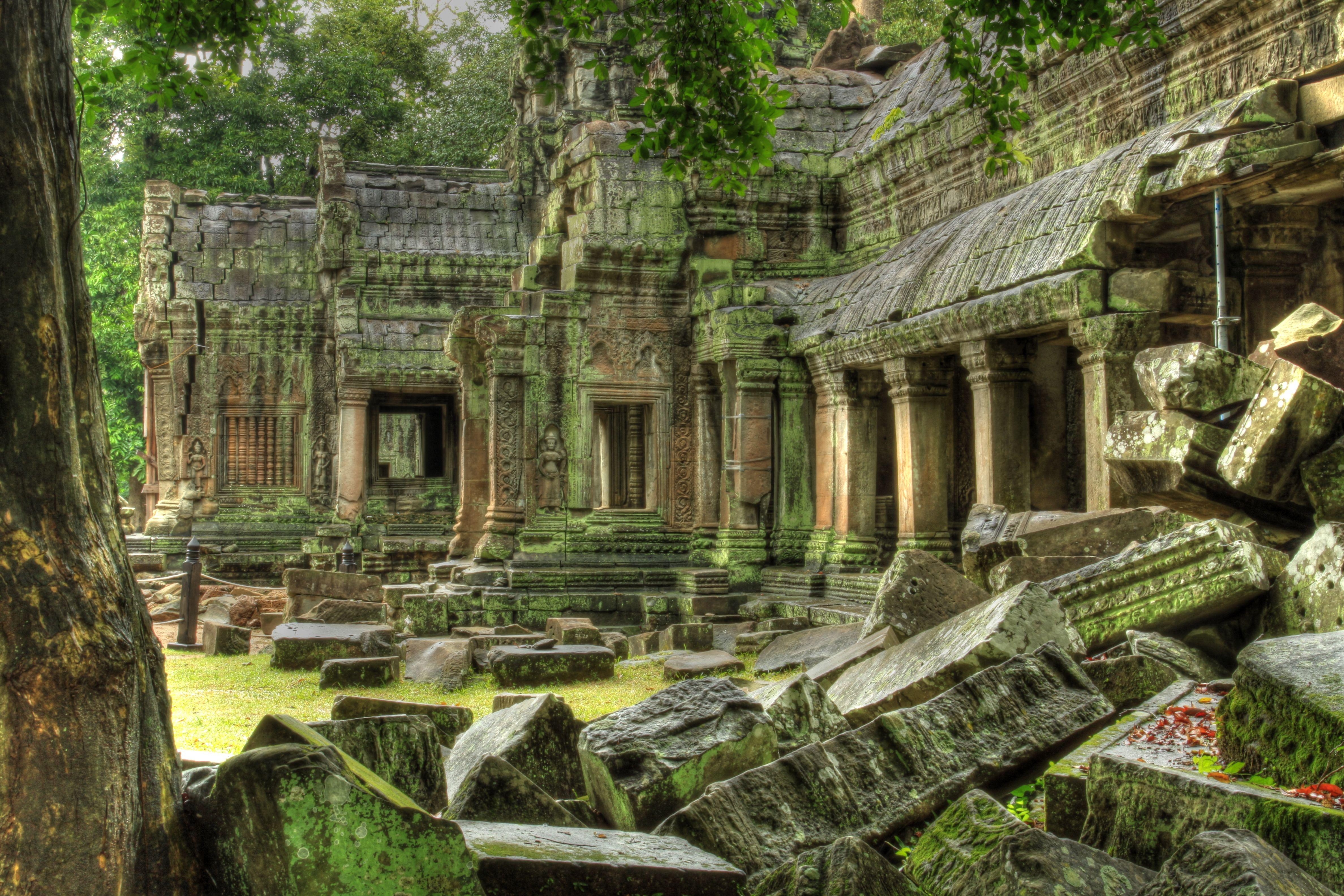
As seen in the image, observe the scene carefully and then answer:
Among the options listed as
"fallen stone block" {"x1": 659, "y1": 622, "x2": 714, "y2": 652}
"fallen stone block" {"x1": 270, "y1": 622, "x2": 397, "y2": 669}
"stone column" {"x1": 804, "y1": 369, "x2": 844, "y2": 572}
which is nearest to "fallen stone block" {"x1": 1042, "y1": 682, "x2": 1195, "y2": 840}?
A: "fallen stone block" {"x1": 659, "y1": 622, "x2": 714, "y2": 652}

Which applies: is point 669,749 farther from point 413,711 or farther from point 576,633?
point 576,633

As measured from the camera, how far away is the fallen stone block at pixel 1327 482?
473 centimetres

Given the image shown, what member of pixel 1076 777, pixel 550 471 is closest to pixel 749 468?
pixel 550 471

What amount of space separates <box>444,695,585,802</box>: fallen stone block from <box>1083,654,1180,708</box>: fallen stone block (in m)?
1.89

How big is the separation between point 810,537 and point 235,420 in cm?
1320

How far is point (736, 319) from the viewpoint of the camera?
1233 cm

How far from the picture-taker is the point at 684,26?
19.2 feet

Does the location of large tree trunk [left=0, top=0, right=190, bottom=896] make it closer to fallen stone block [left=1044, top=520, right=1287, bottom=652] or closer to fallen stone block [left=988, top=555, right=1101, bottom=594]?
fallen stone block [left=1044, top=520, right=1287, bottom=652]

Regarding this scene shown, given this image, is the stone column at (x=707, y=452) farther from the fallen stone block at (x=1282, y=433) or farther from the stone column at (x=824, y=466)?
the fallen stone block at (x=1282, y=433)

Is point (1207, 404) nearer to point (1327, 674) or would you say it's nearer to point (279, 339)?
point (1327, 674)

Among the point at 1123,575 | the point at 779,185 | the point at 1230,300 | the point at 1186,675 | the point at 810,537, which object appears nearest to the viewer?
the point at 1186,675

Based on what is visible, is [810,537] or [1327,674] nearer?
[1327,674]

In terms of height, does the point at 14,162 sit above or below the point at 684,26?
below

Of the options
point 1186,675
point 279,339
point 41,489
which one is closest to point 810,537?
point 1186,675
